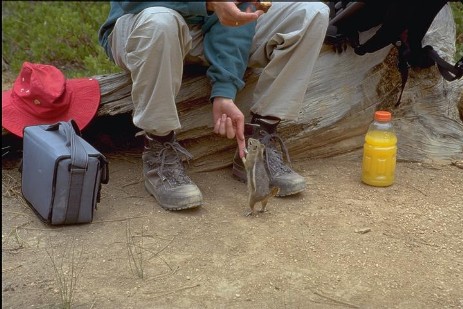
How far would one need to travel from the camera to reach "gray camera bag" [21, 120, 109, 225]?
3.42m

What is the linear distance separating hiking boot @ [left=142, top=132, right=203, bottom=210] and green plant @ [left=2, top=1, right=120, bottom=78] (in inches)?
64.4

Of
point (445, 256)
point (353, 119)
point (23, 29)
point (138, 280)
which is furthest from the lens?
point (23, 29)

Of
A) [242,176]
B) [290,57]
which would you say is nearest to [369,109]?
[290,57]

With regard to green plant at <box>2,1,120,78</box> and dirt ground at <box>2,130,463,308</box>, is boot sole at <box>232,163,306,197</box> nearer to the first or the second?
dirt ground at <box>2,130,463,308</box>

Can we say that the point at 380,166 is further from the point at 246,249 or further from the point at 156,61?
the point at 156,61

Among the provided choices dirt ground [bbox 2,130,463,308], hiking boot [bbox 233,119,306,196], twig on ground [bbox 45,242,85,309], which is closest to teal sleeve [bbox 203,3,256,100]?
hiking boot [bbox 233,119,306,196]

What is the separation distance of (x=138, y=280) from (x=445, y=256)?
1.40m

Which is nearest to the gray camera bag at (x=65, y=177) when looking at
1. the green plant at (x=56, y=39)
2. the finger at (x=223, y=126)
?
A: the finger at (x=223, y=126)

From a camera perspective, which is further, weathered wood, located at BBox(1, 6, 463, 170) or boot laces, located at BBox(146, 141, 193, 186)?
weathered wood, located at BBox(1, 6, 463, 170)

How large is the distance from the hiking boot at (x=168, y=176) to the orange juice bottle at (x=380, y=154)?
1.05m

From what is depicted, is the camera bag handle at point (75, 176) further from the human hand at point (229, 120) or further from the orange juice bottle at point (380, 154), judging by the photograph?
the orange juice bottle at point (380, 154)

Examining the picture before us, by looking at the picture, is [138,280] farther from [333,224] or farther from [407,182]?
[407,182]

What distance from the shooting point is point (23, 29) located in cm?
666

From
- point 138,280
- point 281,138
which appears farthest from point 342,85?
point 138,280
